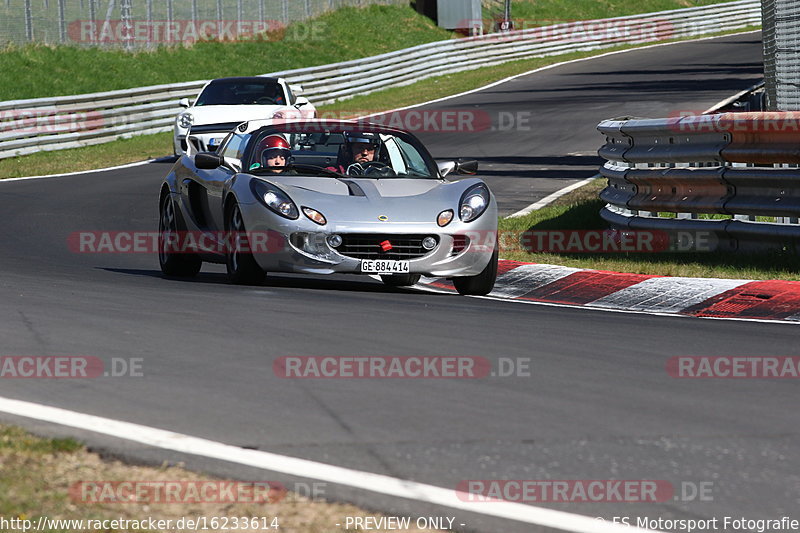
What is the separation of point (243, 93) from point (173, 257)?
11.2 meters

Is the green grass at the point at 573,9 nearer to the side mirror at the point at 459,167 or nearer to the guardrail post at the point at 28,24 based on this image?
the guardrail post at the point at 28,24

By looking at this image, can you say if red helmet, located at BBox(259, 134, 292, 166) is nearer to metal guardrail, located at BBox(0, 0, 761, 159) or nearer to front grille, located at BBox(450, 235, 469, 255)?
front grille, located at BBox(450, 235, 469, 255)

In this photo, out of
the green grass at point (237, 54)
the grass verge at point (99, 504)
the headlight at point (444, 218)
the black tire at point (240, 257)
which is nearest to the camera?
the grass verge at point (99, 504)

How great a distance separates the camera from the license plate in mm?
9867

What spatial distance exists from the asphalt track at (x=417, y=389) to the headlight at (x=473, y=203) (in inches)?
26.0

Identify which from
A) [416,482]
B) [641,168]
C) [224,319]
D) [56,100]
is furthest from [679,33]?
[416,482]

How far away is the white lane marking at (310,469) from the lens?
168 inches

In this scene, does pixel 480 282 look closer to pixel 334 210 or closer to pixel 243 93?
pixel 334 210

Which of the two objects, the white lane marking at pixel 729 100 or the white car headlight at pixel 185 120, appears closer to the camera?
the white car headlight at pixel 185 120

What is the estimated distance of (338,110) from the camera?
3288 centimetres

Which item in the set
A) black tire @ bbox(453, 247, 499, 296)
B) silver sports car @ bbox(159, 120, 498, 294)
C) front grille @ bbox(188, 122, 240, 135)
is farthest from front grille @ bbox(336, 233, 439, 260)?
front grille @ bbox(188, 122, 240, 135)

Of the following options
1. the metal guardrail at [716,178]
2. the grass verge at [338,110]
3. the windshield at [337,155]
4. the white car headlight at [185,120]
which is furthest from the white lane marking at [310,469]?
the grass verge at [338,110]

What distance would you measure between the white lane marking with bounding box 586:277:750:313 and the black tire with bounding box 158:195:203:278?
3.51 m

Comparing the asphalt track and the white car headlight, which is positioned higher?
the white car headlight
